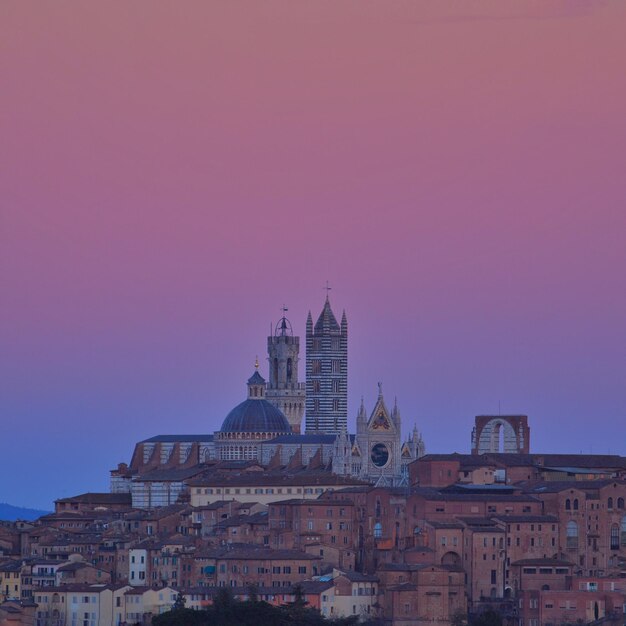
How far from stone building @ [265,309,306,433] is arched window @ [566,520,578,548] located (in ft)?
161

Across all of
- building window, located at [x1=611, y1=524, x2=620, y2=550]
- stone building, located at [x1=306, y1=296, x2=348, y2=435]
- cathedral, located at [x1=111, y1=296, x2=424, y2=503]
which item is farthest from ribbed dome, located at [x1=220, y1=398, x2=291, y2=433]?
building window, located at [x1=611, y1=524, x2=620, y2=550]

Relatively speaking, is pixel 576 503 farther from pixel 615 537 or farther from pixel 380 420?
pixel 380 420

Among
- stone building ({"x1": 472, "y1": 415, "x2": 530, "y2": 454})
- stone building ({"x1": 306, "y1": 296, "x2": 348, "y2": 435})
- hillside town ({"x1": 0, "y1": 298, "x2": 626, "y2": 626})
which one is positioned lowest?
hillside town ({"x1": 0, "y1": 298, "x2": 626, "y2": 626})

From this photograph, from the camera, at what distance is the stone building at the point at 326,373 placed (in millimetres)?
141250

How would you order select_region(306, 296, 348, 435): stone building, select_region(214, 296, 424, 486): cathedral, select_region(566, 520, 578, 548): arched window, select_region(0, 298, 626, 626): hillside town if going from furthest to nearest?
select_region(306, 296, 348, 435): stone building
select_region(214, 296, 424, 486): cathedral
select_region(566, 520, 578, 548): arched window
select_region(0, 298, 626, 626): hillside town

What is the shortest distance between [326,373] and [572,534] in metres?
52.6

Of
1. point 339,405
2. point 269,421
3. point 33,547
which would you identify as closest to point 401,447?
point 269,421

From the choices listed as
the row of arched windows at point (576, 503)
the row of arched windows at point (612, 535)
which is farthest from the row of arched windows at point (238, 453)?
the row of arched windows at point (612, 535)

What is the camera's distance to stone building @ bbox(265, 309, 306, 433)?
141m

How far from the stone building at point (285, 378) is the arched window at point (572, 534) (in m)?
49.2

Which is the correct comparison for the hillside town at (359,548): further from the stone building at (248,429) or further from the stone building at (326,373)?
the stone building at (326,373)

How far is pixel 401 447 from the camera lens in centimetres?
12419

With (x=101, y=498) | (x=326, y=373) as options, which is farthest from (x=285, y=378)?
(x=101, y=498)

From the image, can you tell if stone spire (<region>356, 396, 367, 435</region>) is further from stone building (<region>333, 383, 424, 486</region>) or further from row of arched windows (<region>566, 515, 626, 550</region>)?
row of arched windows (<region>566, 515, 626, 550</region>)
